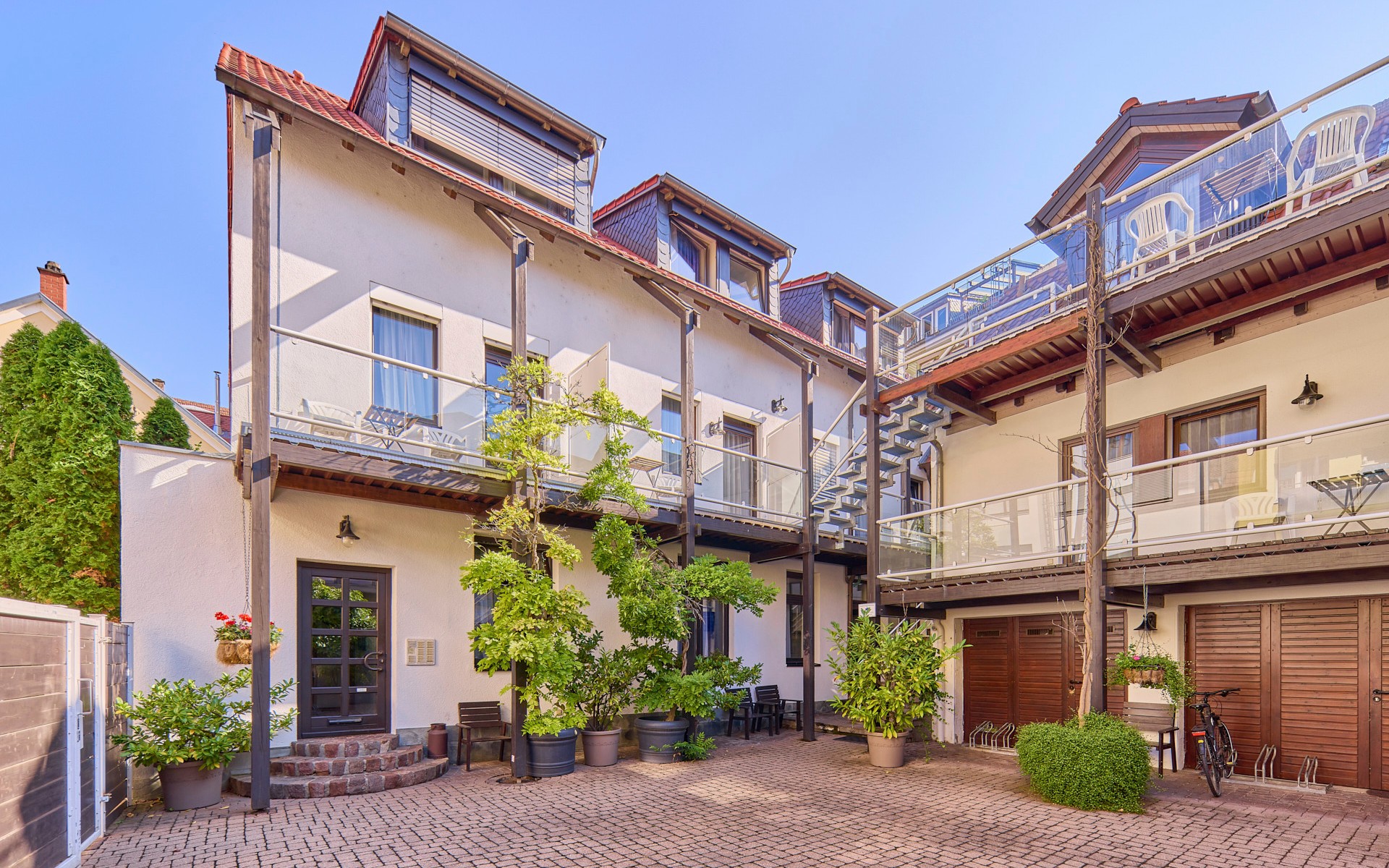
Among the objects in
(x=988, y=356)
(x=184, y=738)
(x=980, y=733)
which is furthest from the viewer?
(x=980, y=733)

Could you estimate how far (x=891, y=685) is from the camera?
9.33 meters

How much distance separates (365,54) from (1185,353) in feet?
39.3

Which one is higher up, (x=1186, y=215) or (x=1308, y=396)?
(x=1186, y=215)

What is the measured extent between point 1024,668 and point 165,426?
11.8 meters

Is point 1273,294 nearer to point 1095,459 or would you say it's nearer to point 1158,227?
point 1158,227

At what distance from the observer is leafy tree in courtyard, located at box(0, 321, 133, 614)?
8055mm

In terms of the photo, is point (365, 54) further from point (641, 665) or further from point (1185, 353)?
point (1185, 353)

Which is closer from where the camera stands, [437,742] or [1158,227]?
[1158,227]

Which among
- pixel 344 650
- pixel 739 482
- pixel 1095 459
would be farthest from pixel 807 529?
pixel 344 650

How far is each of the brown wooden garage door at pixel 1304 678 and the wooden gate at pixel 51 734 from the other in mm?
10455

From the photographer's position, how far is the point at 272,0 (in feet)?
42.6

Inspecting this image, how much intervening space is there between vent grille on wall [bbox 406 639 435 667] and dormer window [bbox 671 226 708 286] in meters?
7.70

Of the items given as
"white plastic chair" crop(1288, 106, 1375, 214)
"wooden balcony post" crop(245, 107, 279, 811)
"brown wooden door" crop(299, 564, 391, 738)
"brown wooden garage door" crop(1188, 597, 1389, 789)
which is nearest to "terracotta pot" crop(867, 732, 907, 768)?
"brown wooden garage door" crop(1188, 597, 1389, 789)

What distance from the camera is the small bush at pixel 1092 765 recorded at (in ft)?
23.2
